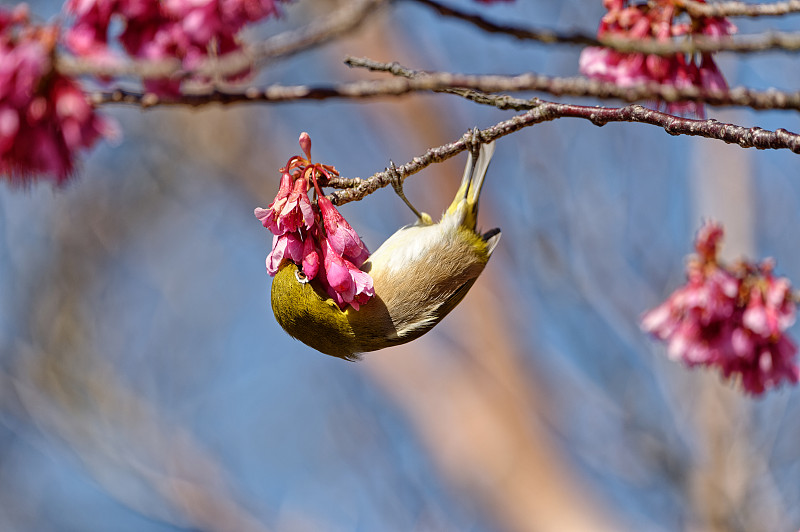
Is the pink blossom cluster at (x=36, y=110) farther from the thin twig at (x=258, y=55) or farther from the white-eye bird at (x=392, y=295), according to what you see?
the white-eye bird at (x=392, y=295)

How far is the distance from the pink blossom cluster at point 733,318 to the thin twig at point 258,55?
161cm

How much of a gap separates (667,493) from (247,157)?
215 inches

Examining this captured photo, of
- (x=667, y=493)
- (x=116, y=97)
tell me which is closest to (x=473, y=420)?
(x=667, y=493)

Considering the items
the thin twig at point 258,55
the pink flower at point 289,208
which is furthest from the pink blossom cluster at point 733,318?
the thin twig at point 258,55

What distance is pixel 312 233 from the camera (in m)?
2.02

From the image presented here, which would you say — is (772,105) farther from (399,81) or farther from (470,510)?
(470,510)

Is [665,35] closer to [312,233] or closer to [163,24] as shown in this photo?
[312,233]

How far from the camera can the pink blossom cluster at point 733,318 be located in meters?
2.37

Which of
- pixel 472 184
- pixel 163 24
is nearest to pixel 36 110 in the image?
pixel 163 24

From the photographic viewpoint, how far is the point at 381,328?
8.38ft

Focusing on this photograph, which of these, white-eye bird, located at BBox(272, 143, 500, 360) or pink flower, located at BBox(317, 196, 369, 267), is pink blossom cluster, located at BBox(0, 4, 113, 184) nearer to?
pink flower, located at BBox(317, 196, 369, 267)

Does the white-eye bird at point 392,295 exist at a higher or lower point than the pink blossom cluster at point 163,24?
higher

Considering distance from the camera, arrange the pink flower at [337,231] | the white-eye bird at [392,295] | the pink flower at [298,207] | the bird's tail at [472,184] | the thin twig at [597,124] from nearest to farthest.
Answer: the thin twig at [597,124]
the pink flower at [298,207]
the pink flower at [337,231]
the white-eye bird at [392,295]
the bird's tail at [472,184]

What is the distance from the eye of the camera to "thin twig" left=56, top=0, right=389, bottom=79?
111 centimetres
